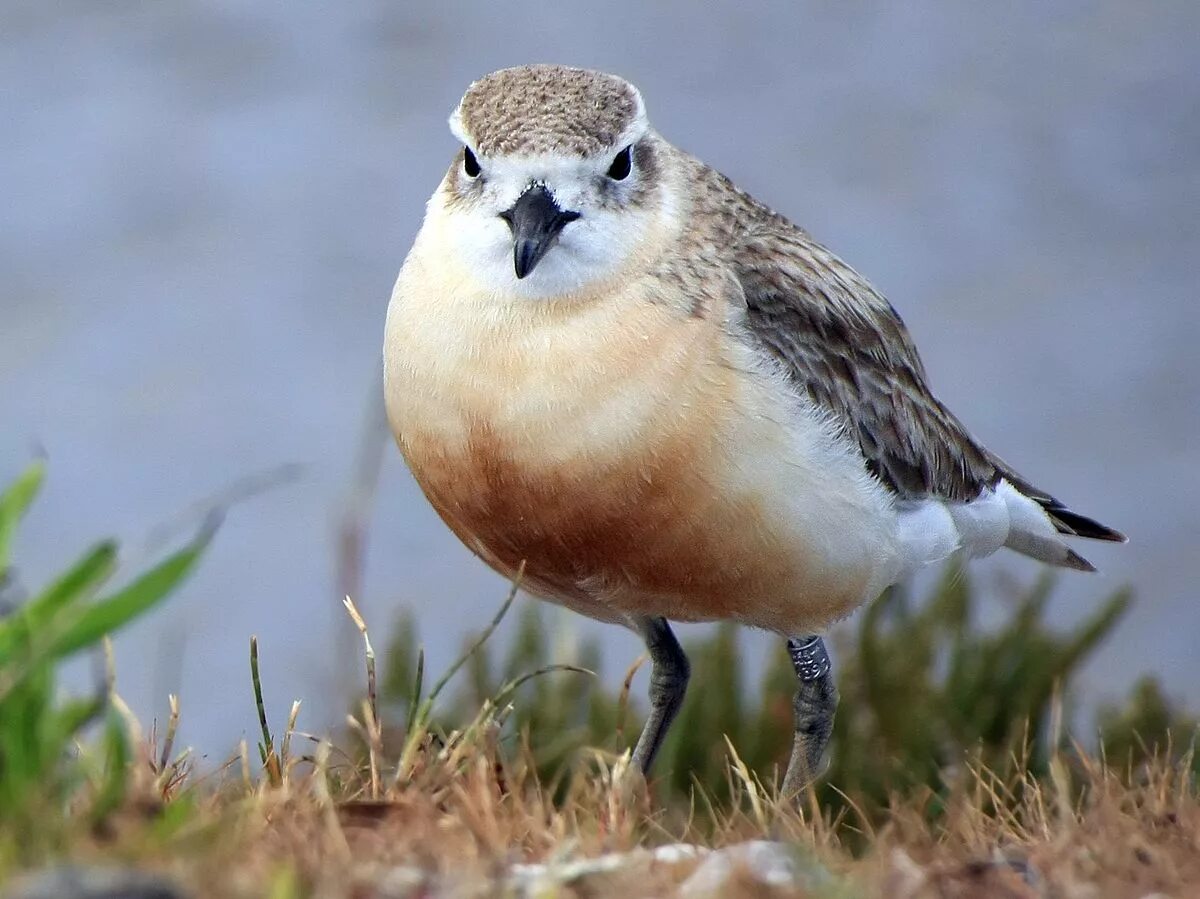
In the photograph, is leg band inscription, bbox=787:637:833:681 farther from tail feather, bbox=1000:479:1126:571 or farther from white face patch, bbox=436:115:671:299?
white face patch, bbox=436:115:671:299

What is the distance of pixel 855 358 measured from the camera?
18.6 ft

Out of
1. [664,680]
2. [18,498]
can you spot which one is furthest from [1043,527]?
[18,498]

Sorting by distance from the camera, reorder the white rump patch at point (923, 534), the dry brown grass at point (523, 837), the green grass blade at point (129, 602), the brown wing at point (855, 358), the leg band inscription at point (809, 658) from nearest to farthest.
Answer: the dry brown grass at point (523, 837) → the green grass blade at point (129, 602) → the brown wing at point (855, 358) → the white rump patch at point (923, 534) → the leg band inscription at point (809, 658)

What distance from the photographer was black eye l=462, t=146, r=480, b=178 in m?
4.92

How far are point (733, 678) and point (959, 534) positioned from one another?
1.42 m

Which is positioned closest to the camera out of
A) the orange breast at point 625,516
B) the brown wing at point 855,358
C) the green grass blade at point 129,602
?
the green grass blade at point 129,602

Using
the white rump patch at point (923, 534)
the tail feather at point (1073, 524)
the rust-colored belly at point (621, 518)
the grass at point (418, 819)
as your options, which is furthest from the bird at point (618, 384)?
the tail feather at point (1073, 524)

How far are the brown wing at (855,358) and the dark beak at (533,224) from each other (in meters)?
0.74

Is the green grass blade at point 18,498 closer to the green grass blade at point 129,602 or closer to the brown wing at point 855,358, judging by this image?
the green grass blade at point 129,602

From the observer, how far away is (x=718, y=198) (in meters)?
5.41

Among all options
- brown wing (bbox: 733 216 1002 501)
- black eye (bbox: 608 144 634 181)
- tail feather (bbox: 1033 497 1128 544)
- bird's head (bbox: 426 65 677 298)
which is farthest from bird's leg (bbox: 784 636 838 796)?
black eye (bbox: 608 144 634 181)

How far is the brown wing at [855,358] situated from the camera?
5.29 m

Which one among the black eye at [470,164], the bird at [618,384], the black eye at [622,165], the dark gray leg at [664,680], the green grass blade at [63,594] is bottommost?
the dark gray leg at [664,680]

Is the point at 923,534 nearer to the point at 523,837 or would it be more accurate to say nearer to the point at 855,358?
the point at 855,358
